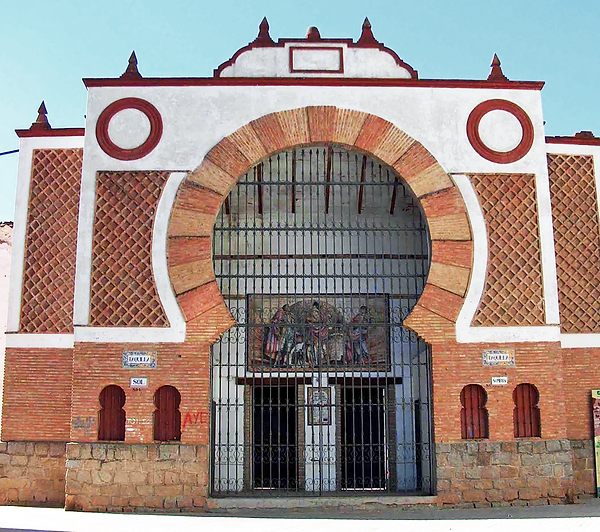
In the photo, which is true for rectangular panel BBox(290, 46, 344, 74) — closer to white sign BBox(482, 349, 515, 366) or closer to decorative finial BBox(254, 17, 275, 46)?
decorative finial BBox(254, 17, 275, 46)

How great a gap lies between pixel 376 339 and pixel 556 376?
10.3 feet

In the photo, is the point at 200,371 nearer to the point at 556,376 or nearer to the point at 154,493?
the point at 154,493

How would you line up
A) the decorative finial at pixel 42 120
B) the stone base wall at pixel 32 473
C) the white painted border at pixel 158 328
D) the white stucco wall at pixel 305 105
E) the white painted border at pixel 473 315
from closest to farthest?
the white painted border at pixel 158 328 → the white painted border at pixel 473 315 → the stone base wall at pixel 32 473 → the white stucco wall at pixel 305 105 → the decorative finial at pixel 42 120

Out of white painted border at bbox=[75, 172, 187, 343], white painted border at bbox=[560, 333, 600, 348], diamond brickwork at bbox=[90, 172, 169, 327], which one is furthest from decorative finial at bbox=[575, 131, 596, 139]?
white painted border at bbox=[75, 172, 187, 343]

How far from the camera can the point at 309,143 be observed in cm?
1077

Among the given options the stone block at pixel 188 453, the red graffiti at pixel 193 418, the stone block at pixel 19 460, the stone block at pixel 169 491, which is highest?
the red graffiti at pixel 193 418

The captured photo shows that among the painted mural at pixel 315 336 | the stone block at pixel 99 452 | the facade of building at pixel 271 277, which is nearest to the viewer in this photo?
the stone block at pixel 99 452

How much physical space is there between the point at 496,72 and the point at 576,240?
285 cm

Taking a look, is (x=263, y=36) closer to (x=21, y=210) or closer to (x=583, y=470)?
(x=21, y=210)

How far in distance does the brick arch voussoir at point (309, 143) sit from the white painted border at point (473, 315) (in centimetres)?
9

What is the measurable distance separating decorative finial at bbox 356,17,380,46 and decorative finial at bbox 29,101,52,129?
503cm

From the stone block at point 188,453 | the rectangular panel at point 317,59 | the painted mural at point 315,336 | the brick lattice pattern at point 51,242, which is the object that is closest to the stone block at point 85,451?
the stone block at point 188,453

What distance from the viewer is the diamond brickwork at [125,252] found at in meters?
10.3

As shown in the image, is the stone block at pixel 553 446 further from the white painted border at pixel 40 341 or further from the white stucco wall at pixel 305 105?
the white painted border at pixel 40 341
